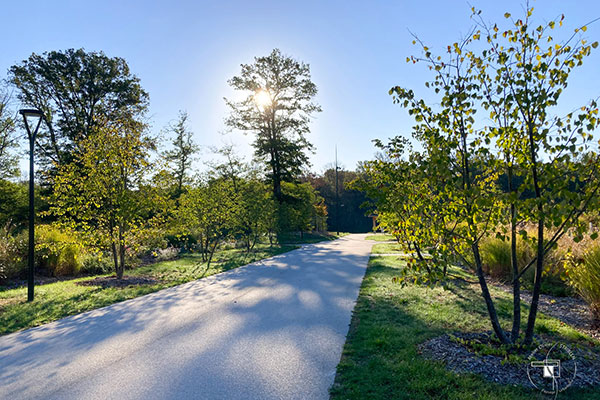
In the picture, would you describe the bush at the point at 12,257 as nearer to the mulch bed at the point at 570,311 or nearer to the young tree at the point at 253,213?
the young tree at the point at 253,213

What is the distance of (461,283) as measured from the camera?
8.34 meters

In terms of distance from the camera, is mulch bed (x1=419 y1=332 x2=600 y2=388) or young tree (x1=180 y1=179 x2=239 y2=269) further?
young tree (x1=180 y1=179 x2=239 y2=269)

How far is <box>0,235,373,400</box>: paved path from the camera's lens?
336 cm

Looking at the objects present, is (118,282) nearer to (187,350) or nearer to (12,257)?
(12,257)

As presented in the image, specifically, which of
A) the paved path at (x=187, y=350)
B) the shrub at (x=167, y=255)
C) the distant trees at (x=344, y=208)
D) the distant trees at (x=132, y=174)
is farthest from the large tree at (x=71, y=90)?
the distant trees at (x=344, y=208)

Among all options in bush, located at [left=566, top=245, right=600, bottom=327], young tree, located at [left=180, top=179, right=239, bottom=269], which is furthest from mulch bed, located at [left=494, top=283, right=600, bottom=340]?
young tree, located at [left=180, top=179, right=239, bottom=269]

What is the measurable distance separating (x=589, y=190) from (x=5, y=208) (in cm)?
2179

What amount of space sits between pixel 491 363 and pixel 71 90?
28.7m

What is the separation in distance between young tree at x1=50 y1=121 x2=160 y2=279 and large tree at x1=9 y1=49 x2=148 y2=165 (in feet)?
49.2

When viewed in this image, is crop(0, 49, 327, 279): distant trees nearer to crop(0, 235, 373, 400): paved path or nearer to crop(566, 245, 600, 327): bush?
crop(0, 235, 373, 400): paved path

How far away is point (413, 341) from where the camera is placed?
4363mm

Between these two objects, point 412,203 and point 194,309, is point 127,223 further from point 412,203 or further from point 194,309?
point 412,203

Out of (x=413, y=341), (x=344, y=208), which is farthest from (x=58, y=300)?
(x=344, y=208)

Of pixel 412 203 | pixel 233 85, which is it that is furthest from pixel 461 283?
pixel 233 85
